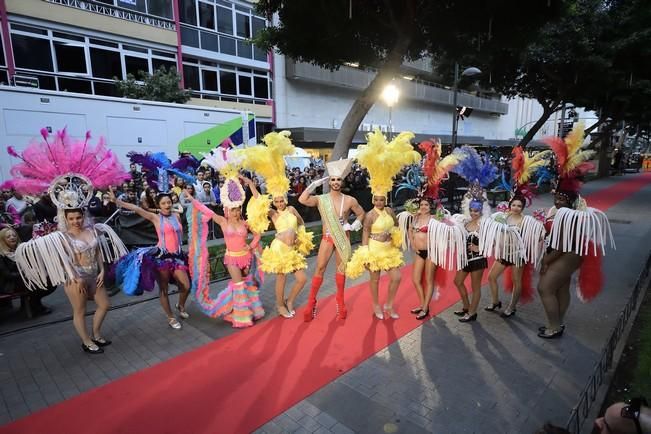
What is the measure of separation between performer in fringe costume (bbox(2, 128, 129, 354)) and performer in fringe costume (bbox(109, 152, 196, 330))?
0.37 meters

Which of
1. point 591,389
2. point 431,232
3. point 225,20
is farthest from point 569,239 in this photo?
point 225,20

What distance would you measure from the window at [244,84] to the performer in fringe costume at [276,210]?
58.9 ft

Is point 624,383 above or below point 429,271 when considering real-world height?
below

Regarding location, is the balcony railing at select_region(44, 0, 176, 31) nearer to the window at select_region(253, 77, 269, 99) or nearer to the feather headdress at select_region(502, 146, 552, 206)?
the window at select_region(253, 77, 269, 99)

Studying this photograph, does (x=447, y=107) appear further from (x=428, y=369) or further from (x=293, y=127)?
(x=428, y=369)

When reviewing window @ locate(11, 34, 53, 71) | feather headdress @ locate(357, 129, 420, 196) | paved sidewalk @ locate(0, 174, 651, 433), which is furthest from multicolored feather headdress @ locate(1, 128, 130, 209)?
window @ locate(11, 34, 53, 71)

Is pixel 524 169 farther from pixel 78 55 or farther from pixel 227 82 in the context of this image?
pixel 227 82

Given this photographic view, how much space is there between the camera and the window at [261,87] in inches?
865

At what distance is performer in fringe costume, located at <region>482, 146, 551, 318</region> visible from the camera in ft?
15.6

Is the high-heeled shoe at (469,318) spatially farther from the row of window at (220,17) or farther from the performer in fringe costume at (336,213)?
the row of window at (220,17)

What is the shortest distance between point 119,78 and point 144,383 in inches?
671

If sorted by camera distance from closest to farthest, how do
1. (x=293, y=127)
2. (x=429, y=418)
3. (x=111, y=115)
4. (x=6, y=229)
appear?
(x=429, y=418), (x=6, y=229), (x=111, y=115), (x=293, y=127)

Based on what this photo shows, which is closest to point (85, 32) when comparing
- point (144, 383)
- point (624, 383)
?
point (144, 383)

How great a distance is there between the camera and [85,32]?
15.9 metres
